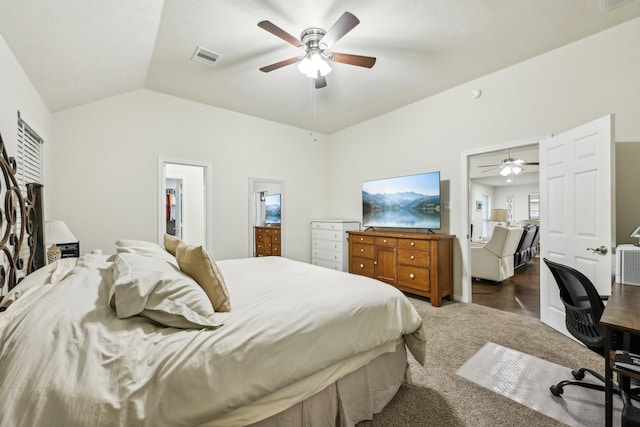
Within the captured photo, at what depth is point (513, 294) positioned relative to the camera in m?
4.09

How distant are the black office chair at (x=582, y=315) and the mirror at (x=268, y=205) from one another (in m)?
3.95

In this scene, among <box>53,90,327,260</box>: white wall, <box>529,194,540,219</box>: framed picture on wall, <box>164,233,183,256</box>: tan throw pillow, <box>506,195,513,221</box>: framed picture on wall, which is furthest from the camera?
<box>506,195,513,221</box>: framed picture on wall

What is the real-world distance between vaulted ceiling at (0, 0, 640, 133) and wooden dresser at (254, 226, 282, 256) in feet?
9.53

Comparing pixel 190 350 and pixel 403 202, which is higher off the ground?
pixel 403 202

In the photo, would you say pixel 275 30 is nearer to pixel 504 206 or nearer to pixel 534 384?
pixel 534 384

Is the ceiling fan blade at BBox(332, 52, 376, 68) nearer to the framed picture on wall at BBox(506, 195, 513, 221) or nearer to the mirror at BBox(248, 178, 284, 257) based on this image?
the mirror at BBox(248, 178, 284, 257)

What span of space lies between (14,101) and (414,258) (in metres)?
4.10

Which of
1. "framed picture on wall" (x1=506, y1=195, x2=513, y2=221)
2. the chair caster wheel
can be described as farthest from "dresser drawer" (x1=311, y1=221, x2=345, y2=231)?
"framed picture on wall" (x1=506, y1=195, x2=513, y2=221)

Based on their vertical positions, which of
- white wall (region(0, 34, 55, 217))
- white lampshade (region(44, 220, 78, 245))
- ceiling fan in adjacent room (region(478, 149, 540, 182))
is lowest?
white lampshade (region(44, 220, 78, 245))

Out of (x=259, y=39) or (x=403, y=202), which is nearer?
(x=259, y=39)

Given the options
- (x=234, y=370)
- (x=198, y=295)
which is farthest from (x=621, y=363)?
(x=198, y=295)

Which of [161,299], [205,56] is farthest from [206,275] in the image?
[205,56]

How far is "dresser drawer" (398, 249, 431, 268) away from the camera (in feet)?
11.8

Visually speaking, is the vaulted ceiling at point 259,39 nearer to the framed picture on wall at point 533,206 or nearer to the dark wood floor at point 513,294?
the dark wood floor at point 513,294
